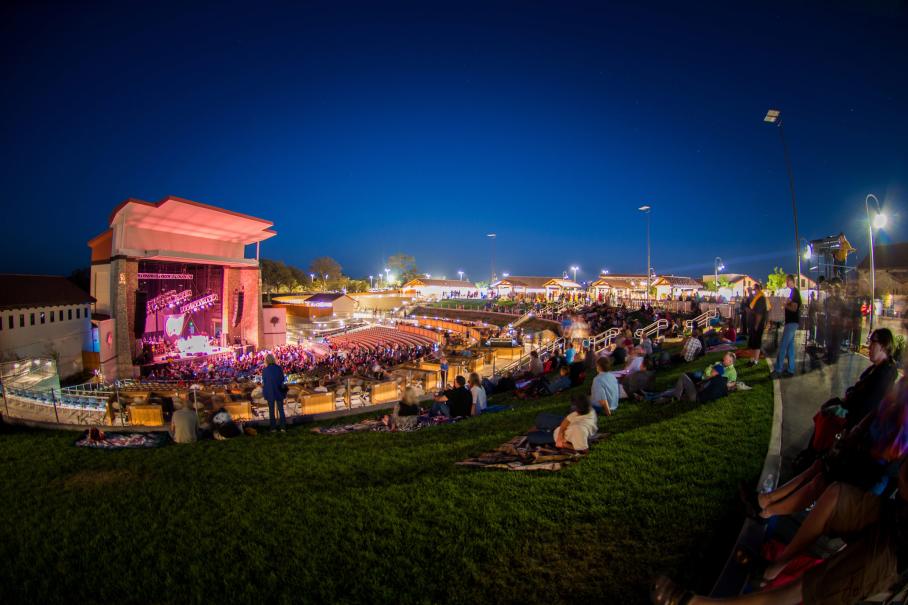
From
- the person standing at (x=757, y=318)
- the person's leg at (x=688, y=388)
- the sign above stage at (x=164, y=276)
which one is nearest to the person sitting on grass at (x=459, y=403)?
the person's leg at (x=688, y=388)

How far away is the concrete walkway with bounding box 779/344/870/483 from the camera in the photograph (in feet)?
18.3

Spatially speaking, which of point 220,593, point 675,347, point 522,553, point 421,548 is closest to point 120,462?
point 220,593

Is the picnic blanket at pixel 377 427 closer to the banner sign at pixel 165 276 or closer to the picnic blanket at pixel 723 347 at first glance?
the picnic blanket at pixel 723 347

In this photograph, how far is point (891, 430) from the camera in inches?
116

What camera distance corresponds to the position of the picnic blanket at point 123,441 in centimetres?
784

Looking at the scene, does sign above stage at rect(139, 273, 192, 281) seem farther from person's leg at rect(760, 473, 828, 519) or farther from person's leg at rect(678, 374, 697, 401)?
person's leg at rect(760, 473, 828, 519)

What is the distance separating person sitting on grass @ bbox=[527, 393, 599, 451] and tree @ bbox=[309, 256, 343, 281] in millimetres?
106440

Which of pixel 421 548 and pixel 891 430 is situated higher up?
pixel 891 430

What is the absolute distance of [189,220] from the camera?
29828 mm

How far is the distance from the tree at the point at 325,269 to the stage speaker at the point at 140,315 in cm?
8134

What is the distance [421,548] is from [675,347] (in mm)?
15513

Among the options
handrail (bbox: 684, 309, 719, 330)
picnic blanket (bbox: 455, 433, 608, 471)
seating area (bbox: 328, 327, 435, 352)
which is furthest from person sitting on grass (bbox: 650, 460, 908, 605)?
seating area (bbox: 328, 327, 435, 352)

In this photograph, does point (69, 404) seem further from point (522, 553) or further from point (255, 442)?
point (522, 553)

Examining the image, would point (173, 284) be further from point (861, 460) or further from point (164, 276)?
point (861, 460)
